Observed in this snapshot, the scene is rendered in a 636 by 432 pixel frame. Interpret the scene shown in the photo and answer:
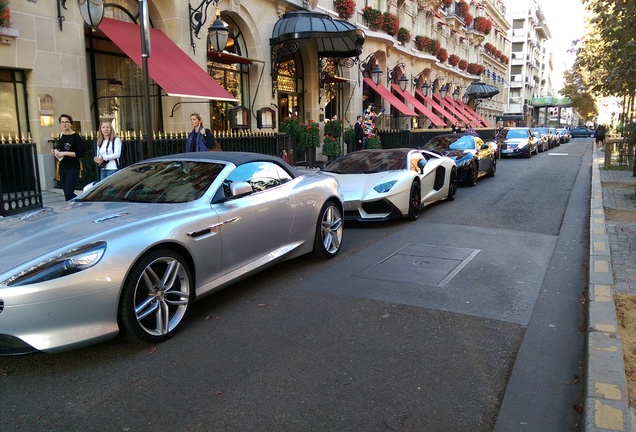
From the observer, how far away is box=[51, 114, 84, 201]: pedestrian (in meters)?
8.47

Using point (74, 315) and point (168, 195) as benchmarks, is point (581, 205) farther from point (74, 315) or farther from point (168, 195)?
point (74, 315)

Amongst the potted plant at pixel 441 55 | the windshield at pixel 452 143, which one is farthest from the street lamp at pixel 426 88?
the windshield at pixel 452 143

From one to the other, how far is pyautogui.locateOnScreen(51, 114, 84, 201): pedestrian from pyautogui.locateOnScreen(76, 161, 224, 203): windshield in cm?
349

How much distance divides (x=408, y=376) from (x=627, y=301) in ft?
8.25

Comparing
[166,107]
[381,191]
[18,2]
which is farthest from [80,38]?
[381,191]

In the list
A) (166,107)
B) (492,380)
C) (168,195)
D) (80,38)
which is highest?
(80,38)

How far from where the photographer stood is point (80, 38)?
37.9 feet

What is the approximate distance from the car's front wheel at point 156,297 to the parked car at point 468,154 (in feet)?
34.6

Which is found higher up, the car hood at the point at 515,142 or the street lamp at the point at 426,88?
the street lamp at the point at 426,88

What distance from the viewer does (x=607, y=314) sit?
439cm

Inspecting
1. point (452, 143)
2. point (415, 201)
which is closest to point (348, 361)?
point (415, 201)

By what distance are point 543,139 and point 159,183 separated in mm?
32565

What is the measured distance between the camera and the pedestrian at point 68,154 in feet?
27.8

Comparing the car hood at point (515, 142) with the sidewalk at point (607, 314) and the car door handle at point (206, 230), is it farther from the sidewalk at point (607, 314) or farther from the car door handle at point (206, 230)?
the car door handle at point (206, 230)
